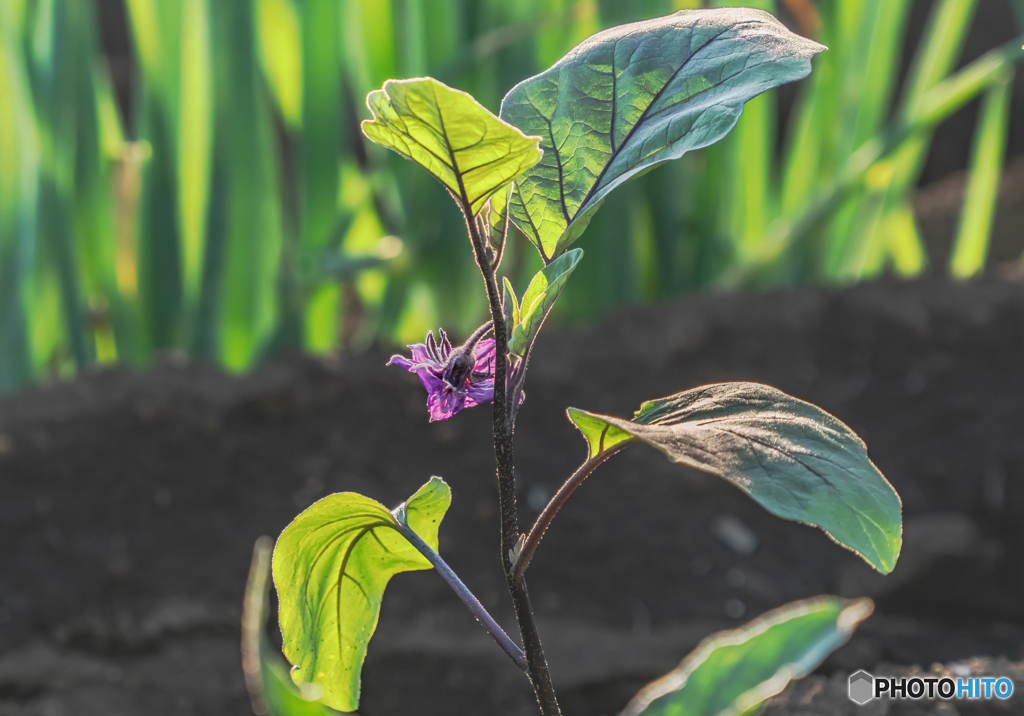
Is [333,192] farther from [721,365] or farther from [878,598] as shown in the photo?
[878,598]

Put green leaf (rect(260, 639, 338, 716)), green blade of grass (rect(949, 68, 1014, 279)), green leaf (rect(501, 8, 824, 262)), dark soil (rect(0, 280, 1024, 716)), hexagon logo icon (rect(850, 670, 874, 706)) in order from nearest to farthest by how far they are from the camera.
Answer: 1. green leaf (rect(260, 639, 338, 716))
2. green leaf (rect(501, 8, 824, 262))
3. hexagon logo icon (rect(850, 670, 874, 706))
4. dark soil (rect(0, 280, 1024, 716))
5. green blade of grass (rect(949, 68, 1014, 279))

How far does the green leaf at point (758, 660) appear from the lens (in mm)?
202

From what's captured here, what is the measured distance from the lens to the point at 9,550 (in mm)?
913

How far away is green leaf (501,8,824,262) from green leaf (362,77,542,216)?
0.14 ft

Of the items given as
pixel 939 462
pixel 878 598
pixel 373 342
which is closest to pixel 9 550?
pixel 373 342

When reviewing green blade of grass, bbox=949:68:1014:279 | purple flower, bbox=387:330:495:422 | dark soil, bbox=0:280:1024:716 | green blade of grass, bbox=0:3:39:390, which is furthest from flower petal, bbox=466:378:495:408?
green blade of grass, bbox=949:68:1014:279

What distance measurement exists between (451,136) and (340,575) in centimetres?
20

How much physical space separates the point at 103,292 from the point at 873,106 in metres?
1.21

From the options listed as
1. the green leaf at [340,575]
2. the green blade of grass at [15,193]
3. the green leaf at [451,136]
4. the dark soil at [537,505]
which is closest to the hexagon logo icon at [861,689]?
the dark soil at [537,505]

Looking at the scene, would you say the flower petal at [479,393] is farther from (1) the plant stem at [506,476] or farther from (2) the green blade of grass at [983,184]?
(2) the green blade of grass at [983,184]

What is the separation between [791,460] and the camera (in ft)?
0.78

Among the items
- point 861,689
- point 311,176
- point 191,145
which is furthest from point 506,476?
point 191,145

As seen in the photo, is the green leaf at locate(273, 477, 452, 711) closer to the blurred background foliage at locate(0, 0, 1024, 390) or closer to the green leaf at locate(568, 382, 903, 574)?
the green leaf at locate(568, 382, 903, 574)

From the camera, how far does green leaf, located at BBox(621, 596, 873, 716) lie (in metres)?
0.20
